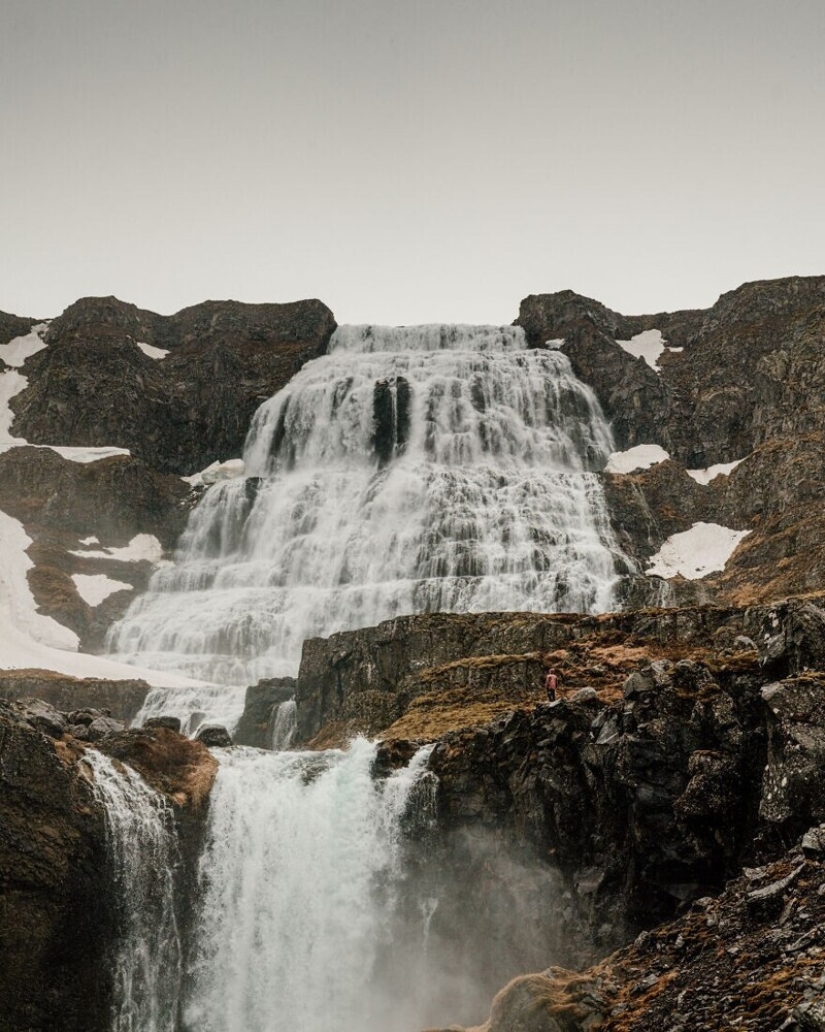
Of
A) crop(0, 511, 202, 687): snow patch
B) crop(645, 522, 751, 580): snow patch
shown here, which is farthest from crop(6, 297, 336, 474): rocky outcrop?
crop(645, 522, 751, 580): snow patch

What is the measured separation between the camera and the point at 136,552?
89500 mm

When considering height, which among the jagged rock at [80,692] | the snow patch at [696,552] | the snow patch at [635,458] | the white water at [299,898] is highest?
the snow patch at [635,458]

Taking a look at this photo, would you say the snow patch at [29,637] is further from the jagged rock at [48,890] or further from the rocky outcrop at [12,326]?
the rocky outcrop at [12,326]

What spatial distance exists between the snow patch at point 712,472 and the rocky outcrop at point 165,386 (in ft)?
161

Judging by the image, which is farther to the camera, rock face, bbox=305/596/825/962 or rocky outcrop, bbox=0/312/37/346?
rocky outcrop, bbox=0/312/37/346

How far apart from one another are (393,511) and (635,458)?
90.5 feet

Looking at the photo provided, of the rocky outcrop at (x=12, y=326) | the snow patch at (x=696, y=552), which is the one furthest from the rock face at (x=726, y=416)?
the rocky outcrop at (x=12, y=326)

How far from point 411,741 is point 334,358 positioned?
3231 inches

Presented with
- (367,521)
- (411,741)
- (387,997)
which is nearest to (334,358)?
(367,521)

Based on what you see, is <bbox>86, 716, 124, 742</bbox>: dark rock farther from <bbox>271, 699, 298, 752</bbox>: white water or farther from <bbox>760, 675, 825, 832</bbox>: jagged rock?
<bbox>760, 675, 825, 832</bbox>: jagged rock

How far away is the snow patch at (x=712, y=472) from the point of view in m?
88.3

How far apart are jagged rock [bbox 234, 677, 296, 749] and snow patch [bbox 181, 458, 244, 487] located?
157ft

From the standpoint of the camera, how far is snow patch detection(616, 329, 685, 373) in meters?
111

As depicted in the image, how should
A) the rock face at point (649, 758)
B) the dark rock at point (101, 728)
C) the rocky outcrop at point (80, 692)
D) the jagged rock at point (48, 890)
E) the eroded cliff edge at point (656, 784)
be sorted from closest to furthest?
the eroded cliff edge at point (656, 784) < the rock face at point (649, 758) < the jagged rock at point (48, 890) < the dark rock at point (101, 728) < the rocky outcrop at point (80, 692)
